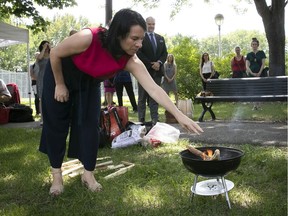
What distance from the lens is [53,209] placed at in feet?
10.1

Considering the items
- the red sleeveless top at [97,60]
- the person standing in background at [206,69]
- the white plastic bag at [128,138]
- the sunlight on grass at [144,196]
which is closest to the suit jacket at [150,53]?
the white plastic bag at [128,138]

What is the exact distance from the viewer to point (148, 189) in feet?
11.5

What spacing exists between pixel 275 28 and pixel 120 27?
10.6 meters

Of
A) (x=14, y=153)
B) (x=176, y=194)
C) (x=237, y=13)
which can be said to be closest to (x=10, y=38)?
(x=14, y=153)

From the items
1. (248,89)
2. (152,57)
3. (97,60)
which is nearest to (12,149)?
(152,57)

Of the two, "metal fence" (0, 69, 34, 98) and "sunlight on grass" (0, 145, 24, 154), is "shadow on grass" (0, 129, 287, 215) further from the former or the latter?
"metal fence" (0, 69, 34, 98)

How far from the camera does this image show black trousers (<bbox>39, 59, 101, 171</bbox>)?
10.9 ft

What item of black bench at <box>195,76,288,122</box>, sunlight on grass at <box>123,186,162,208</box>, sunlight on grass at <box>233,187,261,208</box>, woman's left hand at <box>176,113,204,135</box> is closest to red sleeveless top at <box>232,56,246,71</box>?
black bench at <box>195,76,288,122</box>

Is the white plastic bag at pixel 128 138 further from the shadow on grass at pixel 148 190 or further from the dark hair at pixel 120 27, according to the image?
the dark hair at pixel 120 27

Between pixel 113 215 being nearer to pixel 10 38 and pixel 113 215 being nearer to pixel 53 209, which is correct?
pixel 53 209

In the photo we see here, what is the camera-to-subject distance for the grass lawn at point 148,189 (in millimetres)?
2971

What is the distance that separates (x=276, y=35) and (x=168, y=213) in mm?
10659

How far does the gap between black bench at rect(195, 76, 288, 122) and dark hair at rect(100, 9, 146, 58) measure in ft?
16.9

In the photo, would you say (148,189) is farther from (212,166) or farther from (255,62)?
(255,62)
